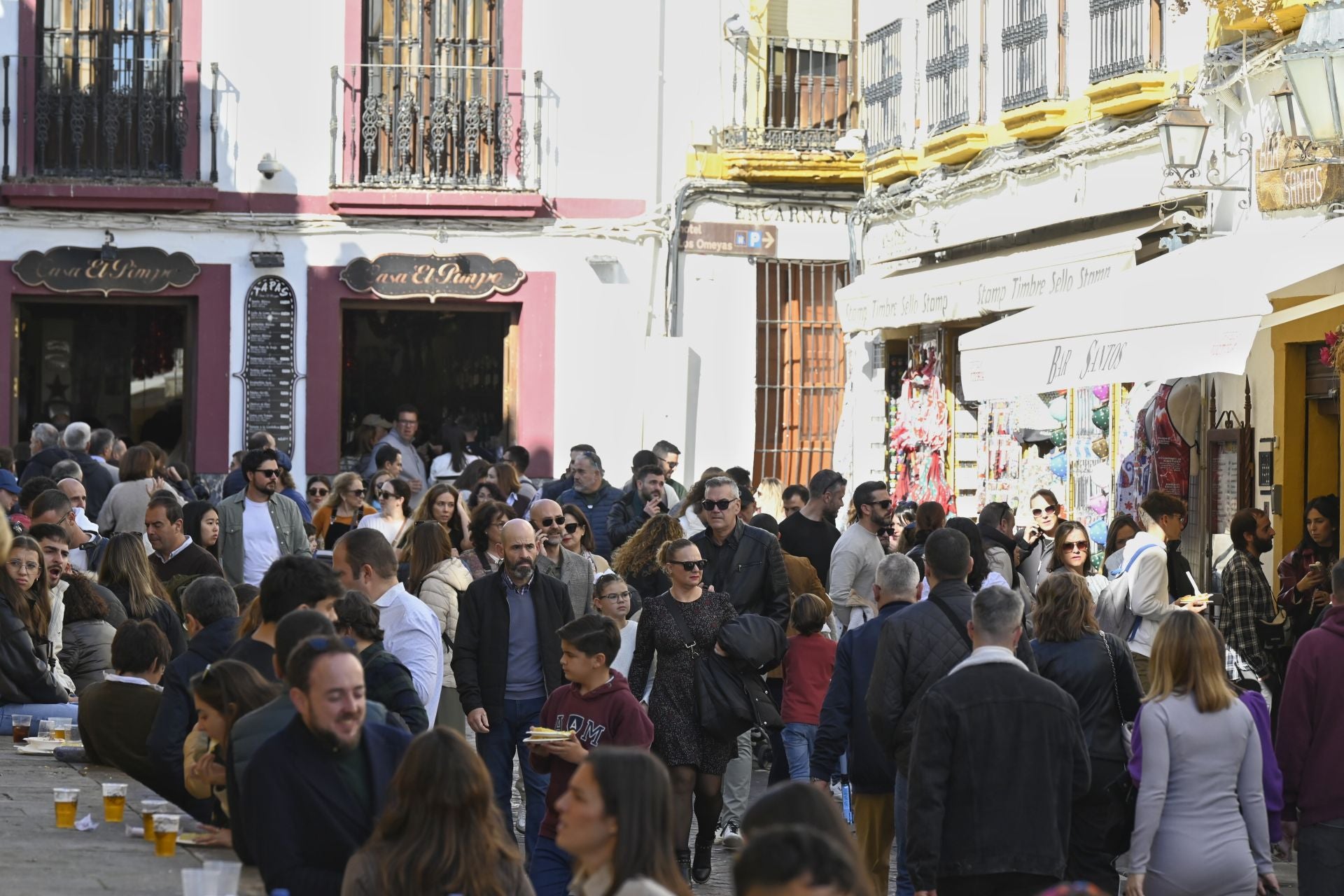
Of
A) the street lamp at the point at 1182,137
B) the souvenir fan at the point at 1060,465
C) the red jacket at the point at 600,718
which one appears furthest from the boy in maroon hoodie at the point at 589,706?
the souvenir fan at the point at 1060,465

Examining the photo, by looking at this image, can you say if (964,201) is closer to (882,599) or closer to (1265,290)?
(1265,290)

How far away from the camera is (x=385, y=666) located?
747 cm

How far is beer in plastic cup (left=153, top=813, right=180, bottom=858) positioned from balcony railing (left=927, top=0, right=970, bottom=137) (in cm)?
1241

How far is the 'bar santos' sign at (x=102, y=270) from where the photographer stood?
67.4 ft

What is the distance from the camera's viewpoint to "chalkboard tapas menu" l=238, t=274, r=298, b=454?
20.8 m

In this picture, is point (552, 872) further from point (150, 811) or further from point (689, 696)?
point (689, 696)

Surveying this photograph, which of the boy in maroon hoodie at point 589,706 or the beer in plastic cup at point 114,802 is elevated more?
the boy in maroon hoodie at point 589,706

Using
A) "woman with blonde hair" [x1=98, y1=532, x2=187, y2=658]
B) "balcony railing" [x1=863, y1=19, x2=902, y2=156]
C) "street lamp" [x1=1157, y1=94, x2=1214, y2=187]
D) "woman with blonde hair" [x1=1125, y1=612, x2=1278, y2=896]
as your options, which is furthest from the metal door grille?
"woman with blonde hair" [x1=1125, y1=612, x2=1278, y2=896]

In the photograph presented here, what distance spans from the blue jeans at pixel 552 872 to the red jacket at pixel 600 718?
0.21m

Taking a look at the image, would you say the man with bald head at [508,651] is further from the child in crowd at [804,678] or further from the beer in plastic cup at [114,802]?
the beer in plastic cup at [114,802]

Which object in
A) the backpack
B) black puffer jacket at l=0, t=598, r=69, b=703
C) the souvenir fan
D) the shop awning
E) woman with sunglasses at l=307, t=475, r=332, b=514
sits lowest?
black puffer jacket at l=0, t=598, r=69, b=703

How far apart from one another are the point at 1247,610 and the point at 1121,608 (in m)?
0.65

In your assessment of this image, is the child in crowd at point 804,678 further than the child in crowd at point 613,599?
Yes

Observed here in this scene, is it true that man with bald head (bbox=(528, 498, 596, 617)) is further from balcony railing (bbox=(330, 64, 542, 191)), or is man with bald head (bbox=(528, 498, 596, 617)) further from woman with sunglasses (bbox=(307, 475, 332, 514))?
balcony railing (bbox=(330, 64, 542, 191))
